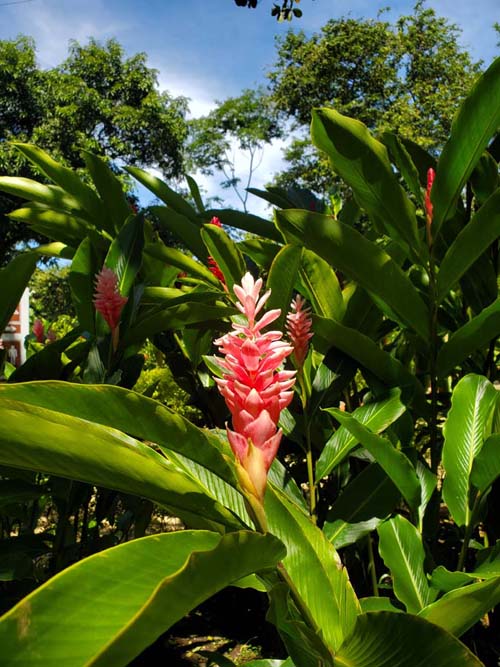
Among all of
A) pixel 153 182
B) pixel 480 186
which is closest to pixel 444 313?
pixel 480 186

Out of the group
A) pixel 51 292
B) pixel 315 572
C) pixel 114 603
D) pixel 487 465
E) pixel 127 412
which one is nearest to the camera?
pixel 114 603

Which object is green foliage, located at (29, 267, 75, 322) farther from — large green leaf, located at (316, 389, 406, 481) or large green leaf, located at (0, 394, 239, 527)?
large green leaf, located at (0, 394, 239, 527)

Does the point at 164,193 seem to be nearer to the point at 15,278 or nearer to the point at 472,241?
the point at 15,278

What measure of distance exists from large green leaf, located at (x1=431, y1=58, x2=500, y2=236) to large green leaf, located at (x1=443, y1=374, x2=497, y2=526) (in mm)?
390

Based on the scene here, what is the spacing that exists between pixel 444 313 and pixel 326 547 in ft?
3.46

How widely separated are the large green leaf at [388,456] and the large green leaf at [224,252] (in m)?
0.61

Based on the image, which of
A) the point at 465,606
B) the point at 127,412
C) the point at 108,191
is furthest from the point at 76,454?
the point at 108,191

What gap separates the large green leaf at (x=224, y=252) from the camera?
4.89ft

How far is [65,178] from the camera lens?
1850 millimetres

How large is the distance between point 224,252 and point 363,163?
0.46m

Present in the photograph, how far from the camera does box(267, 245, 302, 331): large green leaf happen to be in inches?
48.6

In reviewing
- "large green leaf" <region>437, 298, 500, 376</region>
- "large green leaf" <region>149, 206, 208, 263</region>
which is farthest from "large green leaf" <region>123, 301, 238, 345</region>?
"large green leaf" <region>437, 298, 500, 376</region>

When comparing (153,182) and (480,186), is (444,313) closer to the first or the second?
(480,186)

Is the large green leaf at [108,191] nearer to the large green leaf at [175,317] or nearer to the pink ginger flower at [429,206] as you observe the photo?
the large green leaf at [175,317]
